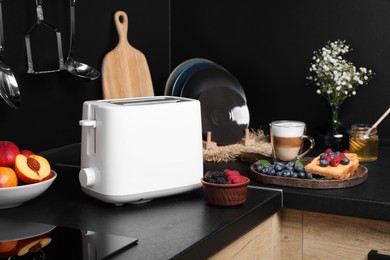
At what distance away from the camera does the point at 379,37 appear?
2213mm

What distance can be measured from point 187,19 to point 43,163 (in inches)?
45.4

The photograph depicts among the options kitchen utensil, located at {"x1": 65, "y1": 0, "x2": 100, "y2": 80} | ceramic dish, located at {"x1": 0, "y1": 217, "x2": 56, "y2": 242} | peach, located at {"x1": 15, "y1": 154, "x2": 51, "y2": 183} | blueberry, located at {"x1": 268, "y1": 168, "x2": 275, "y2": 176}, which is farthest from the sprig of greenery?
ceramic dish, located at {"x1": 0, "y1": 217, "x2": 56, "y2": 242}

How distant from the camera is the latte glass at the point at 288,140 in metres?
1.90

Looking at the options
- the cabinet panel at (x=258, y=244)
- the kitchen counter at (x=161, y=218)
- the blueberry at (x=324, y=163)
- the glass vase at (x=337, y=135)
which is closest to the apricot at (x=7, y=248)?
the kitchen counter at (x=161, y=218)

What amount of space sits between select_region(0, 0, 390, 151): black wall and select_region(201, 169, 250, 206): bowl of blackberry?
0.65 meters

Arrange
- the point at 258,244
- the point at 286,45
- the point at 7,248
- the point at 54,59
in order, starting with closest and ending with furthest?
the point at 7,248, the point at 258,244, the point at 54,59, the point at 286,45

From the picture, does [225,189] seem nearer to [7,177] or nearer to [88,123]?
[88,123]

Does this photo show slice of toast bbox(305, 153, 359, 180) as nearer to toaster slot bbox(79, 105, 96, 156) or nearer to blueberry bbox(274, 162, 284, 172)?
blueberry bbox(274, 162, 284, 172)

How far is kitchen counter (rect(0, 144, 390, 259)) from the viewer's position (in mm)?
1313

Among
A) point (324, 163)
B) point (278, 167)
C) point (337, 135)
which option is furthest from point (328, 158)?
point (337, 135)

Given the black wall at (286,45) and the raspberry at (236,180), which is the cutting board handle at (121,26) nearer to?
the black wall at (286,45)

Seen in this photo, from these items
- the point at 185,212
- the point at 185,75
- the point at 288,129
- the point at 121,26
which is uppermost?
the point at 121,26

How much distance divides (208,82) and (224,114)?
12 centimetres

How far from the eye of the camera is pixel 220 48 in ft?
8.24
